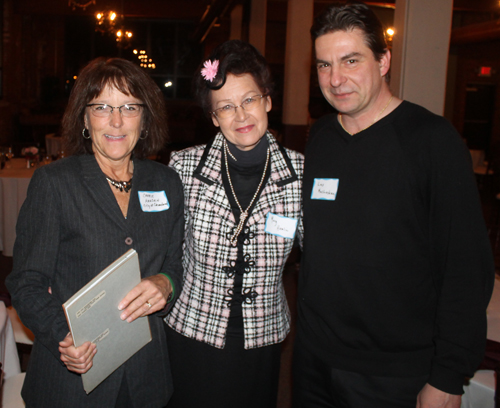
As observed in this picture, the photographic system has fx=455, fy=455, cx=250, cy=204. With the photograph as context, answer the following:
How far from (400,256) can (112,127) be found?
3.54 feet

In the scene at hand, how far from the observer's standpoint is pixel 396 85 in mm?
3648

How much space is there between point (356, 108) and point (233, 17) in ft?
39.9

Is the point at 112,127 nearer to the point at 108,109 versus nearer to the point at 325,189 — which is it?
the point at 108,109

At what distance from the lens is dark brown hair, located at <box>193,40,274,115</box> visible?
71.7 inches

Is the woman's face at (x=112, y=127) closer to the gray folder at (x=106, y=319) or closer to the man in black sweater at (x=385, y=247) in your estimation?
the gray folder at (x=106, y=319)

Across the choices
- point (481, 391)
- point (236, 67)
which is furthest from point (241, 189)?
point (481, 391)

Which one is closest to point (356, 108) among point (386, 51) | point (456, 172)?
point (386, 51)

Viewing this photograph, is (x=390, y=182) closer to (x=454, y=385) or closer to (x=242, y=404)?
(x=454, y=385)

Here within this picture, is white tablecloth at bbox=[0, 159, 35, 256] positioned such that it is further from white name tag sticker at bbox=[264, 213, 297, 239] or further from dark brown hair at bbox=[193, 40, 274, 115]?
white name tag sticker at bbox=[264, 213, 297, 239]

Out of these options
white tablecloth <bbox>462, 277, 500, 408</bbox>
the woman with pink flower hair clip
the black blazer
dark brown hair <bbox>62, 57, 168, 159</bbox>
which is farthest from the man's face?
white tablecloth <bbox>462, 277, 500, 408</bbox>

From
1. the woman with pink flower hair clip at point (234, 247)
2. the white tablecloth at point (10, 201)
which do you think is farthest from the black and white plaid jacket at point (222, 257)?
the white tablecloth at point (10, 201)

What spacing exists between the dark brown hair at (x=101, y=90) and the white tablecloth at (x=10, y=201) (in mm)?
4148

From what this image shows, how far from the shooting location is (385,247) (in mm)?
1513

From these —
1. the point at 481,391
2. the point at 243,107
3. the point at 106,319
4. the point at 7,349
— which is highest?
the point at 243,107
